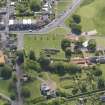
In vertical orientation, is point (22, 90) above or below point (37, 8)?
below

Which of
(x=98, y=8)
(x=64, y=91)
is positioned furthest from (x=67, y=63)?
(x=98, y=8)

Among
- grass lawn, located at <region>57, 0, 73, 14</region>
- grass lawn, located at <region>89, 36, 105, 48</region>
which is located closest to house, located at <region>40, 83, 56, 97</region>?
grass lawn, located at <region>89, 36, 105, 48</region>

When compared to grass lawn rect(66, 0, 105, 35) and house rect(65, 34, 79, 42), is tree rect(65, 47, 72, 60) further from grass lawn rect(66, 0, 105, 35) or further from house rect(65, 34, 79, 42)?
grass lawn rect(66, 0, 105, 35)

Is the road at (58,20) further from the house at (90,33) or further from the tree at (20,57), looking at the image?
the tree at (20,57)

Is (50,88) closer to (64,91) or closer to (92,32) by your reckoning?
(64,91)

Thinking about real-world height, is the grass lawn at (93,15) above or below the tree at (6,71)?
above

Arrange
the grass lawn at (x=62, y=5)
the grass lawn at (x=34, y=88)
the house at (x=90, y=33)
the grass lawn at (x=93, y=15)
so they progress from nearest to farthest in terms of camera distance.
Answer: the grass lawn at (x=34, y=88), the house at (x=90, y=33), the grass lawn at (x=93, y=15), the grass lawn at (x=62, y=5)

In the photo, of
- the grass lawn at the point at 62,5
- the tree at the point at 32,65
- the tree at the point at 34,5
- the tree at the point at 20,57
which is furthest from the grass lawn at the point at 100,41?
the tree at the point at 20,57
